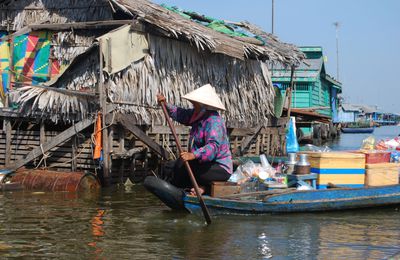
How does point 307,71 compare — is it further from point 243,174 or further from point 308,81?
point 243,174

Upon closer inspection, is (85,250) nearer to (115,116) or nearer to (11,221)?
(11,221)

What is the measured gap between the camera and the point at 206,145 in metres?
7.54

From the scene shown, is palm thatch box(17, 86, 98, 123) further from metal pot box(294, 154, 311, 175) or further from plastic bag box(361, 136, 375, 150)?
plastic bag box(361, 136, 375, 150)

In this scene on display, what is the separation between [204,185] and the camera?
8.04m

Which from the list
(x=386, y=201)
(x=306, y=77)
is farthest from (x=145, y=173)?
(x=306, y=77)

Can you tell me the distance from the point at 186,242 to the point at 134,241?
593 mm

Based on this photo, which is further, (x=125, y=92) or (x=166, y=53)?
(x=166, y=53)

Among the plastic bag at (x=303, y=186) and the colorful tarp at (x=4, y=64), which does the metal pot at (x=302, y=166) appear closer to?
the plastic bag at (x=303, y=186)

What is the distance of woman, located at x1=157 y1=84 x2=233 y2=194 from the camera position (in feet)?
24.9

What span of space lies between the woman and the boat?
30 centimetres

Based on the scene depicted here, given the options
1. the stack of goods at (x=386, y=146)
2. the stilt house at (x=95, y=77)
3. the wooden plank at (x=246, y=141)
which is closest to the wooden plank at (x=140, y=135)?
the stilt house at (x=95, y=77)

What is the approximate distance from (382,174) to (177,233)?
350 centimetres

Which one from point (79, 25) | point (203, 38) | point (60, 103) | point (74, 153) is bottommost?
point (74, 153)

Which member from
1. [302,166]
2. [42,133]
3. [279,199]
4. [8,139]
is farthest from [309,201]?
[8,139]
